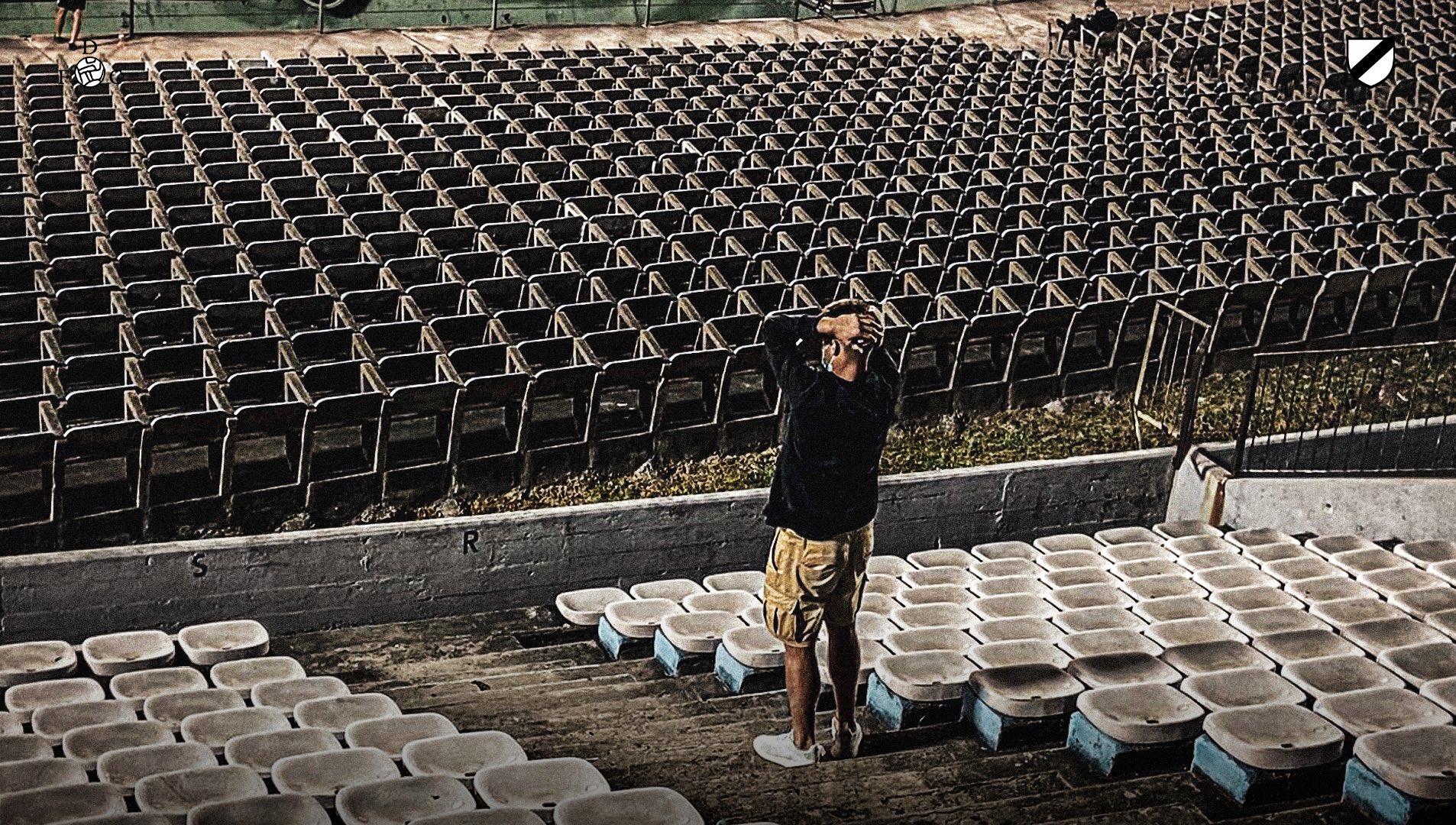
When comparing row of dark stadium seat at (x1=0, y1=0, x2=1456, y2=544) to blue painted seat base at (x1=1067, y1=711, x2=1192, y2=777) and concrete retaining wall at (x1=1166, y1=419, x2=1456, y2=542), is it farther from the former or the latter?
blue painted seat base at (x1=1067, y1=711, x2=1192, y2=777)

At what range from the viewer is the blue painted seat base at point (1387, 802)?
3.99 metres

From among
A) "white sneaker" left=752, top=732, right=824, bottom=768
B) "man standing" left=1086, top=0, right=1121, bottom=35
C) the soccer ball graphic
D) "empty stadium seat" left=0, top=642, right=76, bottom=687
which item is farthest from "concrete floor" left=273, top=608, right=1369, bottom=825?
"man standing" left=1086, top=0, right=1121, bottom=35

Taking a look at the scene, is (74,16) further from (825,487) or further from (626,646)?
(825,487)

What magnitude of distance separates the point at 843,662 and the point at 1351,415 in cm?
472

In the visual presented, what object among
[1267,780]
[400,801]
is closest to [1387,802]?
[1267,780]

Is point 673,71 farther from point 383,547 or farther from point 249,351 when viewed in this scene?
point 383,547

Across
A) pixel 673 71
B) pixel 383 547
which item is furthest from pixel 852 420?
pixel 673 71

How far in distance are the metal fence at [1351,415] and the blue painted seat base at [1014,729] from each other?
2895 mm

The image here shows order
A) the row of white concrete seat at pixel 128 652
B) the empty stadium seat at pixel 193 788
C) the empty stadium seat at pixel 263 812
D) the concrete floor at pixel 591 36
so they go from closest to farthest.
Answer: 1. the empty stadium seat at pixel 263 812
2. the empty stadium seat at pixel 193 788
3. the row of white concrete seat at pixel 128 652
4. the concrete floor at pixel 591 36

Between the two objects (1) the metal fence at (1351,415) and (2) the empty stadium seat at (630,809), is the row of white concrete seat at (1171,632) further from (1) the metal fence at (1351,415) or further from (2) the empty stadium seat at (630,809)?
(2) the empty stadium seat at (630,809)

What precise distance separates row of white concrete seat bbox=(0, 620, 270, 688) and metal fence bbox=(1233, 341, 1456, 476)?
4419 mm

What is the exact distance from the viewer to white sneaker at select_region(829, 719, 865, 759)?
4562mm

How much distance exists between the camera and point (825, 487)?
4293 mm

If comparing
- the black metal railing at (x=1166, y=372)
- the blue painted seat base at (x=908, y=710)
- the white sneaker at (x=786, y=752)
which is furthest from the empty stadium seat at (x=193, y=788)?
the black metal railing at (x=1166, y=372)
